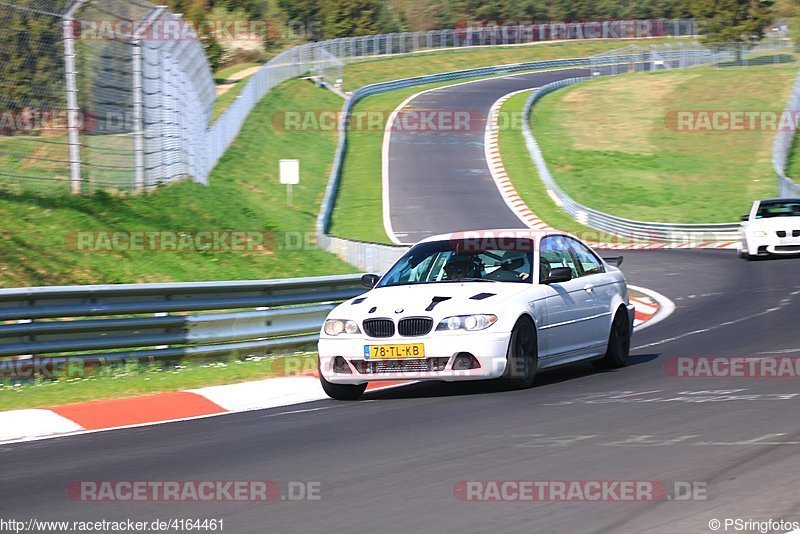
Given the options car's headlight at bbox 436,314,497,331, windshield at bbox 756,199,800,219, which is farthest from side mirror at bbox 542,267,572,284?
windshield at bbox 756,199,800,219

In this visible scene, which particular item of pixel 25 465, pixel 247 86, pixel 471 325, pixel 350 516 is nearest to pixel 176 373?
pixel 471 325

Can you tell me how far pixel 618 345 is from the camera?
1238 centimetres

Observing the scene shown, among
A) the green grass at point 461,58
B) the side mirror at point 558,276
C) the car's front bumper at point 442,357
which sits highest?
the green grass at point 461,58

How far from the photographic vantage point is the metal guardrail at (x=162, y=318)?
1165 centimetres

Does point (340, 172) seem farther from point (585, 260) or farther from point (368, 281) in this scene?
point (368, 281)

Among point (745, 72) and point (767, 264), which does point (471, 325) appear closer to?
point (767, 264)

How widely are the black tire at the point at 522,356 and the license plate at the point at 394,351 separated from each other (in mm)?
750

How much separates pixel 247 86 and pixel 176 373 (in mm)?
35893

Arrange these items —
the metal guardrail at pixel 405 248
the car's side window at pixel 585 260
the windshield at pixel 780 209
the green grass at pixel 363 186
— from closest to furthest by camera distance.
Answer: the car's side window at pixel 585 260, the metal guardrail at pixel 405 248, the windshield at pixel 780 209, the green grass at pixel 363 186

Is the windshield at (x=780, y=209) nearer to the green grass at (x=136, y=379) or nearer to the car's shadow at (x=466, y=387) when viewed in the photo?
the car's shadow at (x=466, y=387)

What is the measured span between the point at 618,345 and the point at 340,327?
319cm

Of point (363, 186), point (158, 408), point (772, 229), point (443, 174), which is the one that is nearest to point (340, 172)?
point (363, 186)

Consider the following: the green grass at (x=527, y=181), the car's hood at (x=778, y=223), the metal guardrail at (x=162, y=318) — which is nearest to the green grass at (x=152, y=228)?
the metal guardrail at (x=162, y=318)

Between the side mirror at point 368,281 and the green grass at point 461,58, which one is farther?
the green grass at point 461,58
